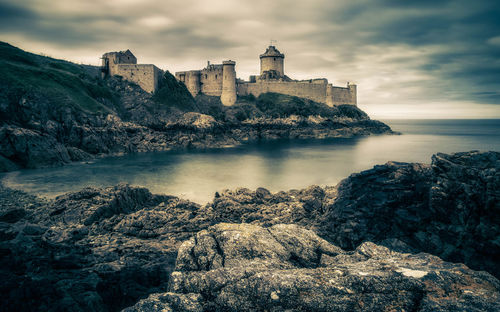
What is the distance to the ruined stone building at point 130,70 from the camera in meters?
57.9

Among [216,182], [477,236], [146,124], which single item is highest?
[146,124]

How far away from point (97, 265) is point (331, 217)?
7.80 m

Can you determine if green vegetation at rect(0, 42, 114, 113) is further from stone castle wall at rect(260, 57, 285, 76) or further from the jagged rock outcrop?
stone castle wall at rect(260, 57, 285, 76)

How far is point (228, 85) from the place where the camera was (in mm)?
68438

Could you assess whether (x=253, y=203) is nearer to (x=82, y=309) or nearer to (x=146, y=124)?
(x=82, y=309)

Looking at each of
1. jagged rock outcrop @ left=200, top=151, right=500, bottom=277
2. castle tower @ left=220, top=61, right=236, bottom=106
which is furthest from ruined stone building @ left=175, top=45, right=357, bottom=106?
jagged rock outcrop @ left=200, top=151, right=500, bottom=277

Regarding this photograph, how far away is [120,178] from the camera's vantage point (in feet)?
84.1

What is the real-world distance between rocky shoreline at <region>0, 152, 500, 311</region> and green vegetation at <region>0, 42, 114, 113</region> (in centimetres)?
3115

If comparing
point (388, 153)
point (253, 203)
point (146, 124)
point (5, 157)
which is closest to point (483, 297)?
point (253, 203)

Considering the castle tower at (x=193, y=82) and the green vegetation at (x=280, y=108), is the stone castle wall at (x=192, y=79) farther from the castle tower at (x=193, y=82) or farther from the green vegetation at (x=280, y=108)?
the green vegetation at (x=280, y=108)

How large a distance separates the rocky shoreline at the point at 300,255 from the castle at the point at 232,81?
2060 inches

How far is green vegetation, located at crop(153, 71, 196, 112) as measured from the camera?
56531 millimetres

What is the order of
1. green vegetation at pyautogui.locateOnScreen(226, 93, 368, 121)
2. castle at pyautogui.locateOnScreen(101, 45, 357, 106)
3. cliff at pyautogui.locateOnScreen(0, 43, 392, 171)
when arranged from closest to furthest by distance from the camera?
cliff at pyautogui.locateOnScreen(0, 43, 392, 171) < castle at pyautogui.locateOnScreen(101, 45, 357, 106) < green vegetation at pyautogui.locateOnScreen(226, 93, 368, 121)

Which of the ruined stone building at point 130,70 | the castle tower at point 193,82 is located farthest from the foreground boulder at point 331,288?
the castle tower at point 193,82
